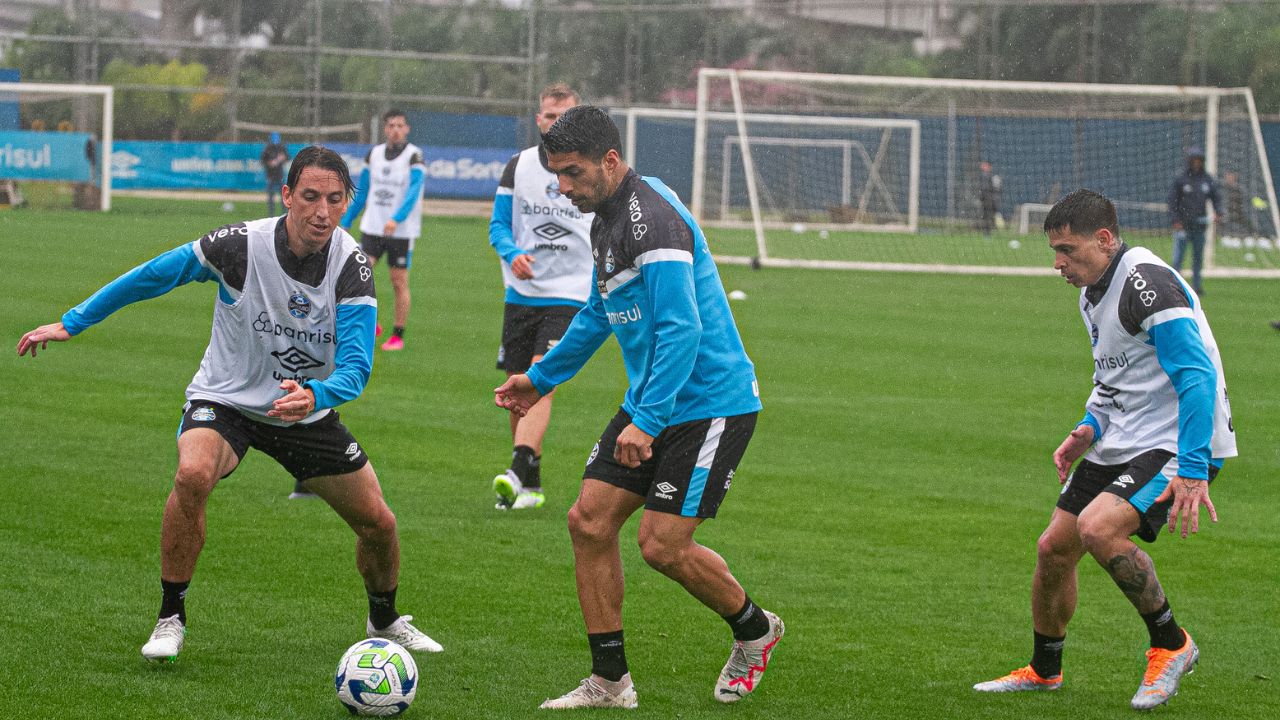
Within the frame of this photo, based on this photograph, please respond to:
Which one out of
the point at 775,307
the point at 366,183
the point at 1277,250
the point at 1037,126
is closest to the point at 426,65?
the point at 1037,126

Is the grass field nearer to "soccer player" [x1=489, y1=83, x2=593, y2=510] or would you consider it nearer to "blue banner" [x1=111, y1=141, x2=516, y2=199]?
"soccer player" [x1=489, y1=83, x2=593, y2=510]

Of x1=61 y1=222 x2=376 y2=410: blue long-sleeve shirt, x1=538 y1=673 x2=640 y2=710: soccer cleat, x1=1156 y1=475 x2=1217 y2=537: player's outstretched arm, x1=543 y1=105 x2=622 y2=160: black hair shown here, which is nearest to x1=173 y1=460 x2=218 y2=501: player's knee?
x1=61 y1=222 x2=376 y2=410: blue long-sleeve shirt

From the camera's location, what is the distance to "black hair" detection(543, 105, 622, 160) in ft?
17.2

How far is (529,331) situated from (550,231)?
628 millimetres

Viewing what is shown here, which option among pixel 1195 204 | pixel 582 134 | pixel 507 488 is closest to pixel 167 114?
pixel 1195 204

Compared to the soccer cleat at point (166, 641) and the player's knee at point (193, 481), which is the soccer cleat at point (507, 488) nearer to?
the soccer cleat at point (166, 641)

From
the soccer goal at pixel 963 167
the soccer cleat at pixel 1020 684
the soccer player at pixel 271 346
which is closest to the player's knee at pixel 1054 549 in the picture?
the soccer cleat at pixel 1020 684

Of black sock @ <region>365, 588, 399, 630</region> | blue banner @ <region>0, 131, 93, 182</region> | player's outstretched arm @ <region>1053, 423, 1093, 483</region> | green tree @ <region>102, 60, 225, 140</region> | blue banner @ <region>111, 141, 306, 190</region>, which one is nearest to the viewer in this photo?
player's outstretched arm @ <region>1053, 423, 1093, 483</region>

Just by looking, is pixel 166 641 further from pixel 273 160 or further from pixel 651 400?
pixel 273 160

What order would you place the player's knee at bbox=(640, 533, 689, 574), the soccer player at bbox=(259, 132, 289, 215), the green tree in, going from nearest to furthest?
the player's knee at bbox=(640, 533, 689, 574)
the soccer player at bbox=(259, 132, 289, 215)
the green tree

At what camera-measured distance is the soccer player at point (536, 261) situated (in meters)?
9.38

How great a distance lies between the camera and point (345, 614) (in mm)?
6668

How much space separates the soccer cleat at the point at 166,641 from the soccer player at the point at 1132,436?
2996 millimetres

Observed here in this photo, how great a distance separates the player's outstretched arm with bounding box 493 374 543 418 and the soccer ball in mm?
1005
